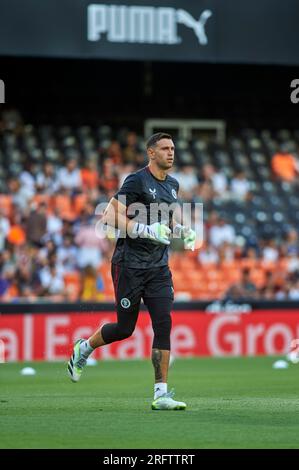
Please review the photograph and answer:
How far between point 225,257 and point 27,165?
5064 mm

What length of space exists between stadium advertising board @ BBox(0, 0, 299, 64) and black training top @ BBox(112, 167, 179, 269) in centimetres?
1511

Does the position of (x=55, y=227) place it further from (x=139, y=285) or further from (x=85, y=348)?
(x=139, y=285)

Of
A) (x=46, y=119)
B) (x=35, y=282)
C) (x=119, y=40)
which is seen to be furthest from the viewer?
(x=46, y=119)

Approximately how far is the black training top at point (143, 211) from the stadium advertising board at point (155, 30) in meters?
15.1

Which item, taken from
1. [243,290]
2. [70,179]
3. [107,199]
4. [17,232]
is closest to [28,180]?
[70,179]

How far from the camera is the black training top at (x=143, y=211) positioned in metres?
10.1

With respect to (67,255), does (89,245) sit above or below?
above

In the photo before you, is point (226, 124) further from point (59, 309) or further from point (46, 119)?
point (59, 309)

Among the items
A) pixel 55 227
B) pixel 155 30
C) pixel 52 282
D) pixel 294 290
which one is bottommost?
pixel 52 282

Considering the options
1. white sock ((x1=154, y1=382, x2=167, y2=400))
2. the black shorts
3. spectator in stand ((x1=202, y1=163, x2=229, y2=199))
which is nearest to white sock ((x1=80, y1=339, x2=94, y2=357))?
the black shorts

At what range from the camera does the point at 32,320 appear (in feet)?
64.7

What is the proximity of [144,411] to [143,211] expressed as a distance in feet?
6.08

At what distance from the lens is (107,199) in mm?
24031
